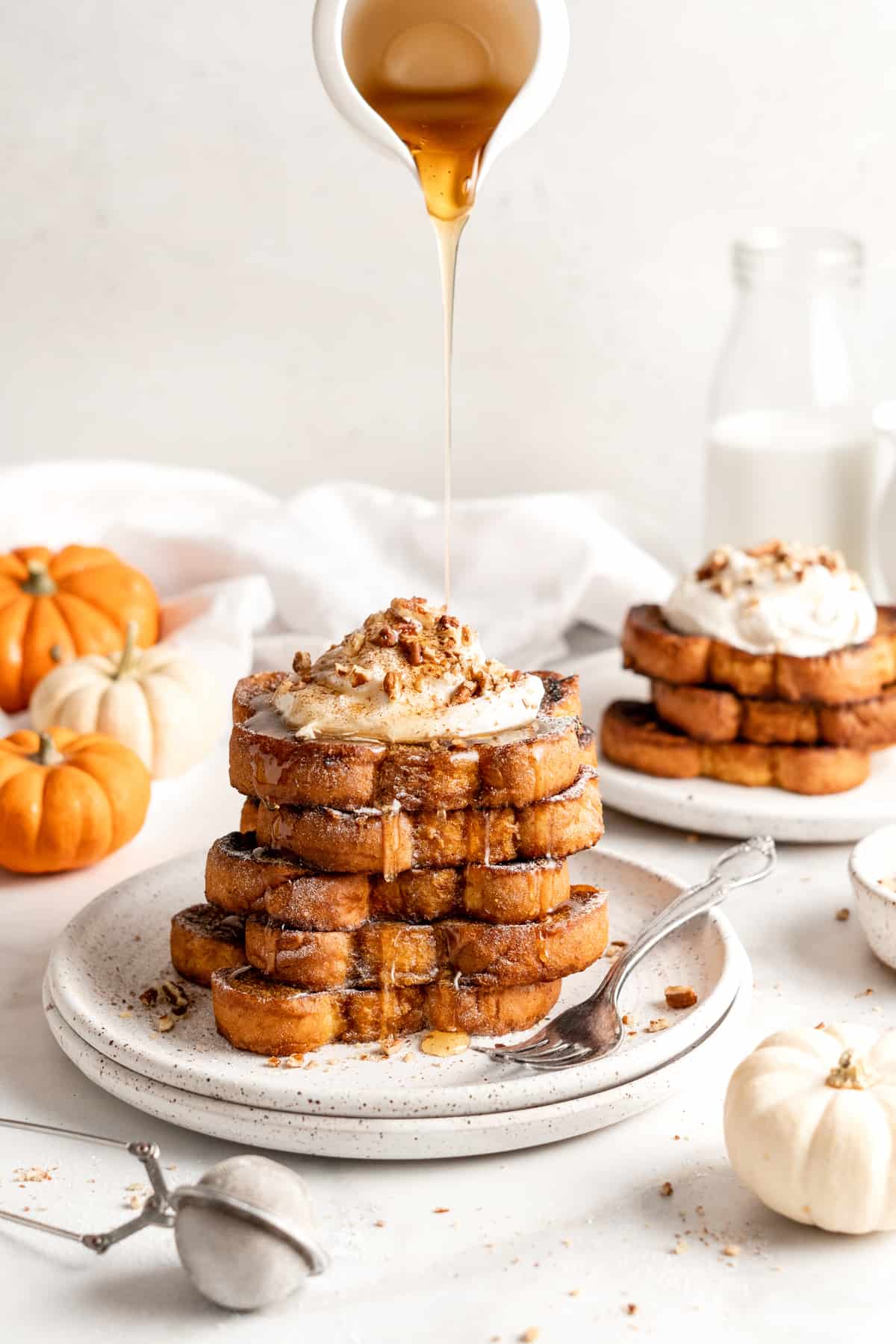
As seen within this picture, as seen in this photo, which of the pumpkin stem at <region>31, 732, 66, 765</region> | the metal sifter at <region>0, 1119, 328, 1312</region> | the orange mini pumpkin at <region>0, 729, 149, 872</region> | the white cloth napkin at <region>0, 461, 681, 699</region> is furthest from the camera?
the white cloth napkin at <region>0, 461, 681, 699</region>

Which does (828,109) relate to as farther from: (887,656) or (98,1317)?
(98,1317)

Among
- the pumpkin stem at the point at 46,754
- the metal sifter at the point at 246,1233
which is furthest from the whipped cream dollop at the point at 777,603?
the metal sifter at the point at 246,1233

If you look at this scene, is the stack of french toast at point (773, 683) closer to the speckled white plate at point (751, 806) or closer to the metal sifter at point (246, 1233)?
the speckled white plate at point (751, 806)

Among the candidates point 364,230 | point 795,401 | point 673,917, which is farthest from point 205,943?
point 364,230

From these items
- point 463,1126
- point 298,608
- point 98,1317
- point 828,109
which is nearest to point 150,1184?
point 98,1317

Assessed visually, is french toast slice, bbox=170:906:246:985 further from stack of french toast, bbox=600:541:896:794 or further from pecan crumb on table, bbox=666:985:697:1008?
stack of french toast, bbox=600:541:896:794

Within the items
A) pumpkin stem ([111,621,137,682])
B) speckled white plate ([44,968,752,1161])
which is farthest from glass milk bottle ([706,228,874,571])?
speckled white plate ([44,968,752,1161])
